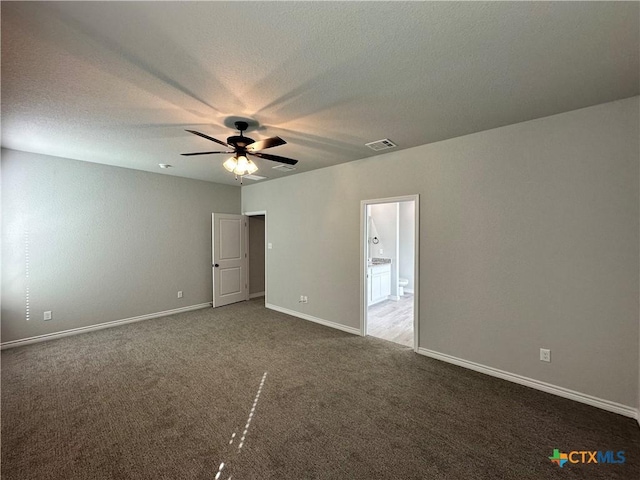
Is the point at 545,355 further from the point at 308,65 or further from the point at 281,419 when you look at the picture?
the point at 308,65

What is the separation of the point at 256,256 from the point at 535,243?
5.62 metres

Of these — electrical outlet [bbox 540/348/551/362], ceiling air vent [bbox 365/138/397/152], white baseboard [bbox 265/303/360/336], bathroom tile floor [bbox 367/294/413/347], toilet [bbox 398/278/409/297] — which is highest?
ceiling air vent [bbox 365/138/397/152]

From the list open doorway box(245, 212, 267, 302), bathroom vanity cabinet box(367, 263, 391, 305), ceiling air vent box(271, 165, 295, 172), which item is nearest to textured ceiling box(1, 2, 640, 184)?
ceiling air vent box(271, 165, 295, 172)

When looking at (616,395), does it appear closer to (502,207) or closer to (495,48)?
(502,207)

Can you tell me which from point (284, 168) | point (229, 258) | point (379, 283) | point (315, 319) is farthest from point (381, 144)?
point (229, 258)

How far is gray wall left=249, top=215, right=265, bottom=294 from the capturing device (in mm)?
6758

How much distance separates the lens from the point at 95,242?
14.6 ft

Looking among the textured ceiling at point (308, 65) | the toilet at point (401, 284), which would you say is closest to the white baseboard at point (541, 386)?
the textured ceiling at point (308, 65)

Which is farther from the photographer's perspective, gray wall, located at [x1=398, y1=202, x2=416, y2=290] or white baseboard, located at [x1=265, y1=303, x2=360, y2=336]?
gray wall, located at [x1=398, y1=202, x2=416, y2=290]

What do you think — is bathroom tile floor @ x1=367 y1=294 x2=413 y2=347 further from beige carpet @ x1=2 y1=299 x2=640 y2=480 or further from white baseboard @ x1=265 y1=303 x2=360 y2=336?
beige carpet @ x1=2 y1=299 x2=640 y2=480

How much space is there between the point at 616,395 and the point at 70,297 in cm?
675

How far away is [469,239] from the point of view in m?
3.18

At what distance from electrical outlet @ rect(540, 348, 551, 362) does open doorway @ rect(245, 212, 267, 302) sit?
17.6 feet

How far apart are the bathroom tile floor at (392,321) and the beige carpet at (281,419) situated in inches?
21.2
